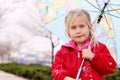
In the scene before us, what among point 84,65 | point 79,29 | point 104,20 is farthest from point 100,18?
point 84,65

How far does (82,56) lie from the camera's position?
3500 mm

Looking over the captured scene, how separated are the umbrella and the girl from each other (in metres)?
0.34

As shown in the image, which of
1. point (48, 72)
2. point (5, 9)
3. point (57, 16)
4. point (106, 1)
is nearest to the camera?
point (106, 1)

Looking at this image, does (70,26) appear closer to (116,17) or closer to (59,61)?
(59,61)

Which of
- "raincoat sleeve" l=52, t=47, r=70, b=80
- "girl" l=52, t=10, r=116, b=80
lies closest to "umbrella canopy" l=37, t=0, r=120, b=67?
"girl" l=52, t=10, r=116, b=80

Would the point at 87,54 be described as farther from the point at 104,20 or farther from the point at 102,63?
the point at 104,20

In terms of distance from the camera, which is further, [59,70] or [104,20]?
[104,20]

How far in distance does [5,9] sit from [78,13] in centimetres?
1374

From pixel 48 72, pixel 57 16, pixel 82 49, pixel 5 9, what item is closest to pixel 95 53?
pixel 82 49

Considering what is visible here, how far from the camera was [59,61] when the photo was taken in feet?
11.7

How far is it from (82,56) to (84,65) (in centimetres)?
7

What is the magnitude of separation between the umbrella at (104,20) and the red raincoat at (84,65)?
0.39 m

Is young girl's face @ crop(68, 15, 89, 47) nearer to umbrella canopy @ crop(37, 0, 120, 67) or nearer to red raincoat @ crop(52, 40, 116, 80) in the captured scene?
red raincoat @ crop(52, 40, 116, 80)

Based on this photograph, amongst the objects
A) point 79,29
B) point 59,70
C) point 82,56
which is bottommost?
point 59,70
